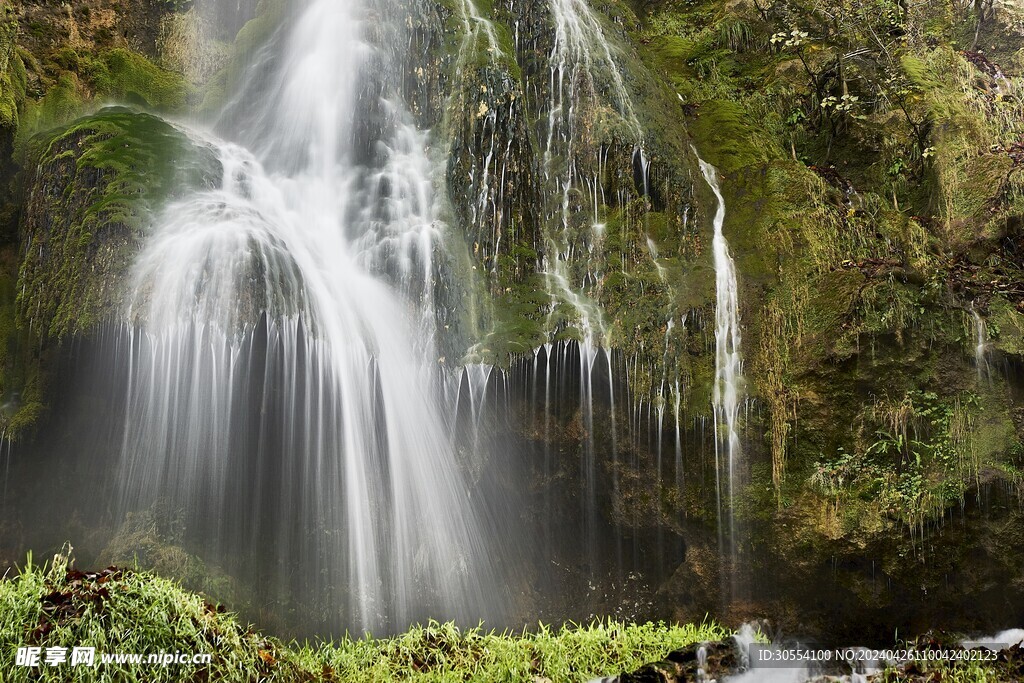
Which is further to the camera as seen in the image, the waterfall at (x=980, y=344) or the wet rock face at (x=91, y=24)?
the wet rock face at (x=91, y=24)

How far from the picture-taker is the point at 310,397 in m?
7.26

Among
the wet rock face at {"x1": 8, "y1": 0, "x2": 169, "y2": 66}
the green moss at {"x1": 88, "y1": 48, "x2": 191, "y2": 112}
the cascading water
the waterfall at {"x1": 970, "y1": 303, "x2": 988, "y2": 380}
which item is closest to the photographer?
the cascading water

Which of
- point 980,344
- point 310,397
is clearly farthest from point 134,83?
point 980,344

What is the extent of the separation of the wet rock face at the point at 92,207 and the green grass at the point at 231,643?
2.66 m

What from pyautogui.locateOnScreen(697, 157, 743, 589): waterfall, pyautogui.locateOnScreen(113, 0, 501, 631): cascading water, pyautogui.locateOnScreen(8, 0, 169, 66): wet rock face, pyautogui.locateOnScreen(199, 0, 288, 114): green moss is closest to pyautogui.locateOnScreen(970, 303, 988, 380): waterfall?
pyautogui.locateOnScreen(697, 157, 743, 589): waterfall

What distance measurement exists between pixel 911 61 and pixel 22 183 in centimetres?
1146

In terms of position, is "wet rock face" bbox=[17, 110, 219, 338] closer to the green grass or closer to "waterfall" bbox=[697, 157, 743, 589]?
the green grass

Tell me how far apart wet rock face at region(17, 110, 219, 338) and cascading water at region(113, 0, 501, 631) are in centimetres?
29

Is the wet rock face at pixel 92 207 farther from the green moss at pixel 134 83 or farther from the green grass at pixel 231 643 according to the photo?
the green grass at pixel 231 643

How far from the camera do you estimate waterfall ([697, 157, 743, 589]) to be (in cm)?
735

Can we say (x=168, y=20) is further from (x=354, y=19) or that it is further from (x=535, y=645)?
(x=535, y=645)

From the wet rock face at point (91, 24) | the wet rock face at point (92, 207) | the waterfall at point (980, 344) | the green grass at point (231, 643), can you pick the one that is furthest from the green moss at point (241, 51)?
the waterfall at point (980, 344)

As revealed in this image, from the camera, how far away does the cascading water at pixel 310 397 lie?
699 cm

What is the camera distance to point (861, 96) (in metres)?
10.3
